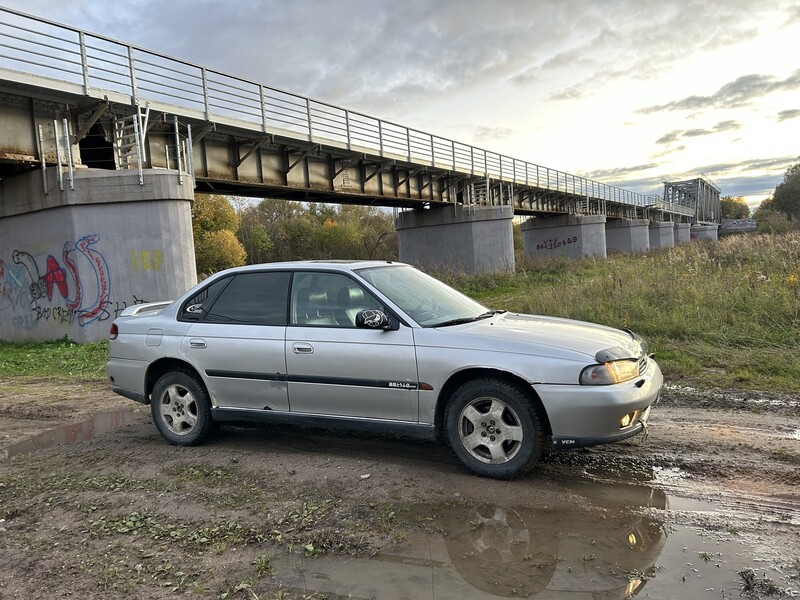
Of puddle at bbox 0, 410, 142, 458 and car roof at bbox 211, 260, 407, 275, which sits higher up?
car roof at bbox 211, 260, 407, 275

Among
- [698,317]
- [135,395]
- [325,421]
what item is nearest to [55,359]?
[135,395]

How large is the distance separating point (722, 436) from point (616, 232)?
6776cm

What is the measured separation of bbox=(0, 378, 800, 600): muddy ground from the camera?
10.5 feet

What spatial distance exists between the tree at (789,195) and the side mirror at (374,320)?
105 metres

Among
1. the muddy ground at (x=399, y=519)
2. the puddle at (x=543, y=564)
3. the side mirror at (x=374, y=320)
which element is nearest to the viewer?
the puddle at (x=543, y=564)

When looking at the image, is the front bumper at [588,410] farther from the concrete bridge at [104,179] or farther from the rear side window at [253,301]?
the concrete bridge at [104,179]

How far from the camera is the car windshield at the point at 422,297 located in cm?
505

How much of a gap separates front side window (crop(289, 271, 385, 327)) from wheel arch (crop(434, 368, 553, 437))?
2.81 ft

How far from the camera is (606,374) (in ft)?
14.1

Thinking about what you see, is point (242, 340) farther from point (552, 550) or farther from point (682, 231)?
point (682, 231)

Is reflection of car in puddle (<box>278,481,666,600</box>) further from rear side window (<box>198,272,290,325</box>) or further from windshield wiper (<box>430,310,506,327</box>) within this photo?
rear side window (<box>198,272,290,325</box>)

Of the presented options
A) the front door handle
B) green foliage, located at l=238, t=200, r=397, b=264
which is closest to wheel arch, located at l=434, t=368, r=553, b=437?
the front door handle

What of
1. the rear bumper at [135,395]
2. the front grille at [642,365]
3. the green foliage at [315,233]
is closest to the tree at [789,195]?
the green foliage at [315,233]

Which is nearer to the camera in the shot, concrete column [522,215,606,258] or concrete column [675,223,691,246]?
concrete column [522,215,606,258]
